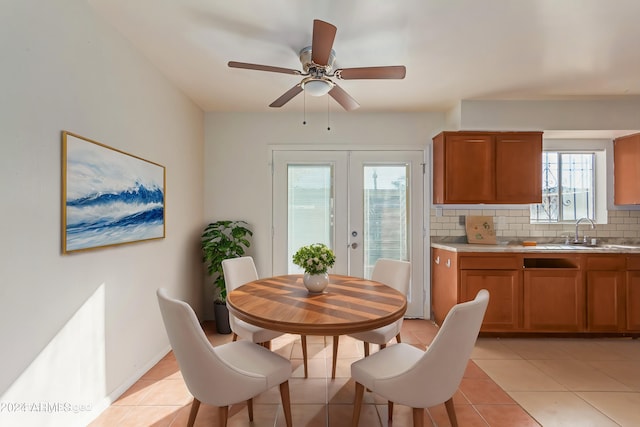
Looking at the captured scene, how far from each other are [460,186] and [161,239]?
3.06 metres

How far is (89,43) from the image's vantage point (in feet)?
6.05

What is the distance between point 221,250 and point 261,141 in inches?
54.5

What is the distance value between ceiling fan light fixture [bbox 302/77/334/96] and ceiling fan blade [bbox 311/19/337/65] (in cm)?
15

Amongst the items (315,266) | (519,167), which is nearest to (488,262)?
(519,167)

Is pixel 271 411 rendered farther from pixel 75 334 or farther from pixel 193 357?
pixel 75 334

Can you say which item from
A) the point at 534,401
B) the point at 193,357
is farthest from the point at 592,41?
the point at 193,357

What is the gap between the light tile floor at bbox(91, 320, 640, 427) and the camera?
191 cm

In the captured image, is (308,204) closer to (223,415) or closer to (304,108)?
(304,108)

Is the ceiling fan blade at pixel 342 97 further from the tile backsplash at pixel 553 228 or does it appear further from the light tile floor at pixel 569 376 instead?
the light tile floor at pixel 569 376

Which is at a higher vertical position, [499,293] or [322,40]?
[322,40]

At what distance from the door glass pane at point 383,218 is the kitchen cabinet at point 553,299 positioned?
1280 millimetres

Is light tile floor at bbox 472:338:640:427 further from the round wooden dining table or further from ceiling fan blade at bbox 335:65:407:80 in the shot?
ceiling fan blade at bbox 335:65:407:80

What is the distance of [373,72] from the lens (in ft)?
6.33

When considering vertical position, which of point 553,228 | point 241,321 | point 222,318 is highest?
point 553,228
